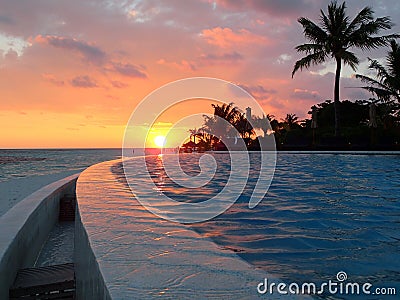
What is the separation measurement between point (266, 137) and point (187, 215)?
27.9 meters

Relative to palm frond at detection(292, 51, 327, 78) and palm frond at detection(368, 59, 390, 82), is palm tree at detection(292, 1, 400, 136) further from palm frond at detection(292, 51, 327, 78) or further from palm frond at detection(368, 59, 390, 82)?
palm frond at detection(368, 59, 390, 82)

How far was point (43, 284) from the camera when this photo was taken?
2592mm

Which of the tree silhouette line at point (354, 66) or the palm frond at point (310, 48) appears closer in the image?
the tree silhouette line at point (354, 66)

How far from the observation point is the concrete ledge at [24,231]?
2374mm

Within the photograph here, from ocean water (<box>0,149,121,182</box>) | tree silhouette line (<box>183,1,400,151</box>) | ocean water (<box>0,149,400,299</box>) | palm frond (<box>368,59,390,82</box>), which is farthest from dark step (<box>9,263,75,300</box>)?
palm frond (<box>368,59,390,82</box>)

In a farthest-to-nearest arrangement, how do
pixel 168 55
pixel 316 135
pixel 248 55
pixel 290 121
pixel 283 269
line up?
pixel 290 121
pixel 316 135
pixel 248 55
pixel 168 55
pixel 283 269

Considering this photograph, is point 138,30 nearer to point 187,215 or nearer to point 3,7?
point 3,7

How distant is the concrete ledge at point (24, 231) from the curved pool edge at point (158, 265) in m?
0.68

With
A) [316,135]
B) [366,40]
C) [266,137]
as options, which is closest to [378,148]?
[316,135]

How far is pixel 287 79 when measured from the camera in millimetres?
22984

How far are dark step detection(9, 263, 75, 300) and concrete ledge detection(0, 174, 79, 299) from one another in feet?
0.23

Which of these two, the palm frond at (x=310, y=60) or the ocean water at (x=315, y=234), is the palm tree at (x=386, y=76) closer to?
the palm frond at (x=310, y=60)

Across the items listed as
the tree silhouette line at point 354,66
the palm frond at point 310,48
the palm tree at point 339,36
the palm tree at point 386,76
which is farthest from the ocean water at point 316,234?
the palm tree at point 386,76

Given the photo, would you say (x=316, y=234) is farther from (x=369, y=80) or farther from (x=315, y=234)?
(x=369, y=80)
